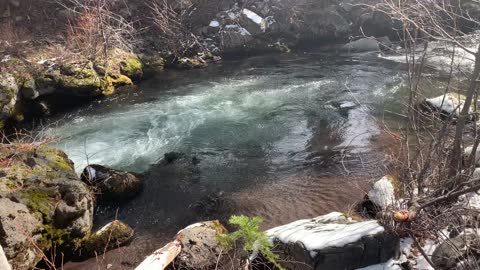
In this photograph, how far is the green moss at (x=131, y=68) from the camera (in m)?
15.1

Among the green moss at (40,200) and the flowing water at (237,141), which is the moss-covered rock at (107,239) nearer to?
the flowing water at (237,141)

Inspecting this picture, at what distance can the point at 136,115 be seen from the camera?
38.1 ft

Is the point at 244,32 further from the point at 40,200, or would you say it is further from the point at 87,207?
the point at 40,200

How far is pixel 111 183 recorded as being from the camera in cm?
732

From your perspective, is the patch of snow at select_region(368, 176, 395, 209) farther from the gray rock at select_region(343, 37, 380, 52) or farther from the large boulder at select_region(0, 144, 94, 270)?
the gray rock at select_region(343, 37, 380, 52)

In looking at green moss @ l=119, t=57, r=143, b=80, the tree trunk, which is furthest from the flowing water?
the tree trunk

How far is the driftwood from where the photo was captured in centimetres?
511

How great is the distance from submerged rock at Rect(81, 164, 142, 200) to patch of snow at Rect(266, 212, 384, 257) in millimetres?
3405

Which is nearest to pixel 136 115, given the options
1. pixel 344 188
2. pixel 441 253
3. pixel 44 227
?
pixel 44 227

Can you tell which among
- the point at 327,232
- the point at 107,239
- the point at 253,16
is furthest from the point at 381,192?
the point at 253,16

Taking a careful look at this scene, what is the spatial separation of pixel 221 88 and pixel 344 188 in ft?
25.1

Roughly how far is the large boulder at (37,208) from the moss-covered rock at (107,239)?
179mm

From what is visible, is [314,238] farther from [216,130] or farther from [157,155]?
[216,130]

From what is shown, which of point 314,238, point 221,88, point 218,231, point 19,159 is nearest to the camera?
point 314,238
